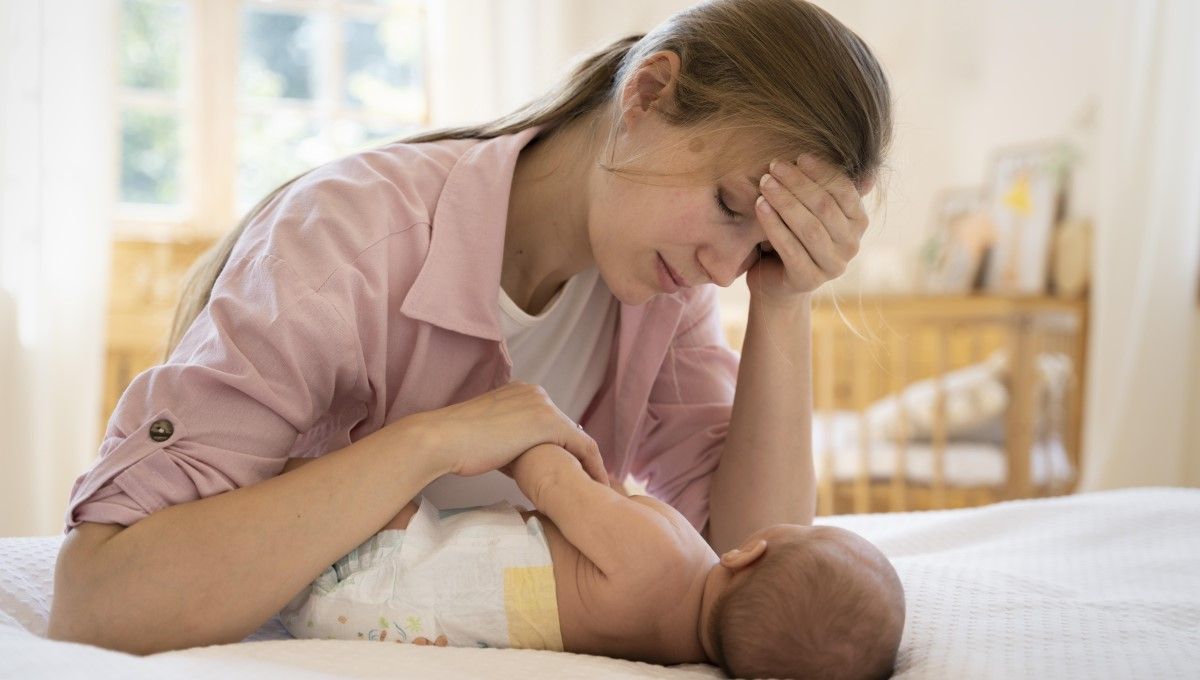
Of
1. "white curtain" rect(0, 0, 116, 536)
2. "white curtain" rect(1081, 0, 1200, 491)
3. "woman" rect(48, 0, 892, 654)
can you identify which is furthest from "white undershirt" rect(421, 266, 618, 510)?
"white curtain" rect(1081, 0, 1200, 491)

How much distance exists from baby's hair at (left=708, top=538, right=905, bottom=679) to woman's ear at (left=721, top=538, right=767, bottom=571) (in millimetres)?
19

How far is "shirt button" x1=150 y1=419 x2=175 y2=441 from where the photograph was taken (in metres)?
1.01

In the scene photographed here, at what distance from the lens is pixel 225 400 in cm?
104

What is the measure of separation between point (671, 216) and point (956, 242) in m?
3.57

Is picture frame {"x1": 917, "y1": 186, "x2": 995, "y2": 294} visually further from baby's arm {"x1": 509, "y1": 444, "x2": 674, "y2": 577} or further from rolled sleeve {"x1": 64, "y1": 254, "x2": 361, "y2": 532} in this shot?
rolled sleeve {"x1": 64, "y1": 254, "x2": 361, "y2": 532}

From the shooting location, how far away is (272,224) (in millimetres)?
1166

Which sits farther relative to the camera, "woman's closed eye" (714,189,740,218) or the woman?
"woman's closed eye" (714,189,740,218)

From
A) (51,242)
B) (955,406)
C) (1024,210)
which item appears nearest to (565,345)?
(51,242)

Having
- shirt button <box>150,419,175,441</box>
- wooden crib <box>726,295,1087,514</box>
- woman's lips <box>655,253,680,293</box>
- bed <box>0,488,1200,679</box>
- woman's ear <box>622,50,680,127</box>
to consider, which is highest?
woman's ear <box>622,50,680,127</box>

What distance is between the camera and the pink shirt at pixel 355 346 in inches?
40.2

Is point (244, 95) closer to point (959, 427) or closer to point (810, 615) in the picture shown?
point (959, 427)

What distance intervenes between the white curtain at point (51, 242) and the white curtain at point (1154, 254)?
3.00m

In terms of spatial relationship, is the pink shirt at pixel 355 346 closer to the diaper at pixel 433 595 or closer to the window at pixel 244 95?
the diaper at pixel 433 595

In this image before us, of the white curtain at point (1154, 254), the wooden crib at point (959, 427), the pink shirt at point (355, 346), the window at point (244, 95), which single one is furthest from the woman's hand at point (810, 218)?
the white curtain at point (1154, 254)
